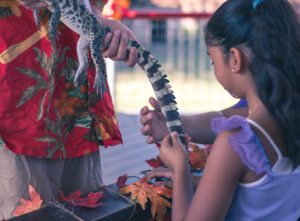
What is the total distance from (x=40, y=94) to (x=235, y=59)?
58cm

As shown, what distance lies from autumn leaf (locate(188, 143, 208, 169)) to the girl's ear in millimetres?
459

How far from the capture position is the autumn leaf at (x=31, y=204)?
153 centimetres

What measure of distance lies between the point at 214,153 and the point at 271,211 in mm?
233

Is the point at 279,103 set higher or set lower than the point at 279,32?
lower

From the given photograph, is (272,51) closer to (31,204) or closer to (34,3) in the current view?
(34,3)

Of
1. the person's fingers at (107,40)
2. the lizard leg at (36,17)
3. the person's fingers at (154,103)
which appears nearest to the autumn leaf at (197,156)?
the person's fingers at (154,103)

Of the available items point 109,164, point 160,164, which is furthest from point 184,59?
point 160,164

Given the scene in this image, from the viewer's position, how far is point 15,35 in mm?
1605

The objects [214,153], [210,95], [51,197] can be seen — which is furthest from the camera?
[210,95]

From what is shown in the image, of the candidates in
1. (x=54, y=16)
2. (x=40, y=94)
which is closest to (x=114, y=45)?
(x=54, y=16)

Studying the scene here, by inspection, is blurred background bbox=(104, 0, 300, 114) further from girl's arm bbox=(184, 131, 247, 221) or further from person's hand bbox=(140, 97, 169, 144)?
girl's arm bbox=(184, 131, 247, 221)

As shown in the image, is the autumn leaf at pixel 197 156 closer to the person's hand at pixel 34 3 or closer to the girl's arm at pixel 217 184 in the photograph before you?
the girl's arm at pixel 217 184

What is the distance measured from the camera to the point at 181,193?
1.47 metres

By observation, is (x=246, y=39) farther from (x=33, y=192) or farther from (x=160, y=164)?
(x=33, y=192)
